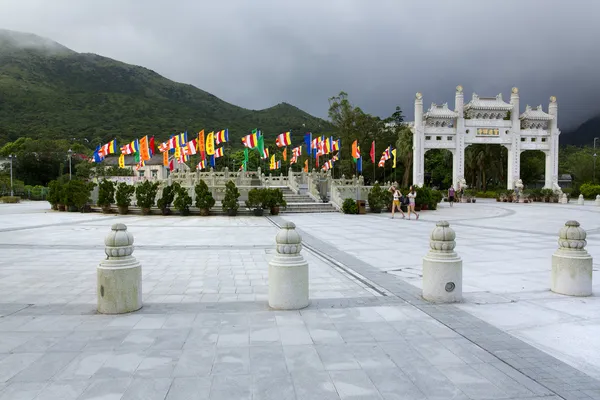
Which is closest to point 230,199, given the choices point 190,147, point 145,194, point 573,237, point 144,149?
point 145,194

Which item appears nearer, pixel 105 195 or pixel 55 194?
pixel 105 195

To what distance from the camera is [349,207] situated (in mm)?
25125

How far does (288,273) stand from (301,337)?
Answer: 3.77ft

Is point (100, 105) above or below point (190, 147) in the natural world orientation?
above

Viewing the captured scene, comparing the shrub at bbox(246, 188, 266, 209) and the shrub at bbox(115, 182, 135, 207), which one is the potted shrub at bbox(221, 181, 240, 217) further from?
the shrub at bbox(115, 182, 135, 207)

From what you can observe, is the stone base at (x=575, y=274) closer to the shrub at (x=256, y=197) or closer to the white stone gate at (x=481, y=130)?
the shrub at (x=256, y=197)

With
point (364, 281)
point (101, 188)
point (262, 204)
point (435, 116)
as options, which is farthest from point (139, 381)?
point (435, 116)

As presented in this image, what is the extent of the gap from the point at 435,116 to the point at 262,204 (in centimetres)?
2783

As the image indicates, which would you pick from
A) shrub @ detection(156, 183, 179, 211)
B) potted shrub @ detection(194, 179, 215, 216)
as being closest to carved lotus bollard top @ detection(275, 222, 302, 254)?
potted shrub @ detection(194, 179, 215, 216)

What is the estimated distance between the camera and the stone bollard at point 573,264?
631cm

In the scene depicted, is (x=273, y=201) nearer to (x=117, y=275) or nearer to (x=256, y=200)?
(x=256, y=200)

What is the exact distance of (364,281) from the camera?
7535 mm

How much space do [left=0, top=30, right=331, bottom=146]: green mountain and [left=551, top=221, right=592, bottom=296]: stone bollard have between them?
3206 inches

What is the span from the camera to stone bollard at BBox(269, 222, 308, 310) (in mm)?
5668
